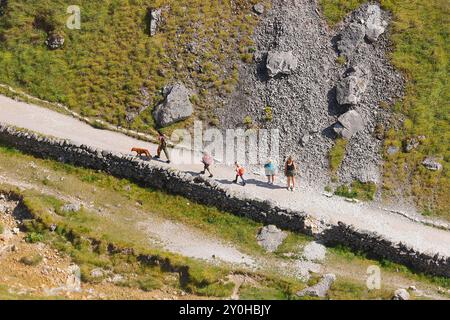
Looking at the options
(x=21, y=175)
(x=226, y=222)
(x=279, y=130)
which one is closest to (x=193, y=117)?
(x=279, y=130)

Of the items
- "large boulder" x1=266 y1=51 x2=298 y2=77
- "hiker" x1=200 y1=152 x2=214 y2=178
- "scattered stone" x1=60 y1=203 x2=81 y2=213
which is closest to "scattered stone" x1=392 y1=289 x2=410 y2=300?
"hiker" x1=200 y1=152 x2=214 y2=178

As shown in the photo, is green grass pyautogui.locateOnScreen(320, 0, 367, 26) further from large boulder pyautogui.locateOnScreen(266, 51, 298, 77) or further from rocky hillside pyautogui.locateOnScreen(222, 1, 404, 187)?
large boulder pyautogui.locateOnScreen(266, 51, 298, 77)

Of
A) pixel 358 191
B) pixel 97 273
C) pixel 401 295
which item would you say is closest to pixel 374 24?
pixel 358 191

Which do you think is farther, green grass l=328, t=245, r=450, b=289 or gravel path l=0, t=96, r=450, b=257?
gravel path l=0, t=96, r=450, b=257

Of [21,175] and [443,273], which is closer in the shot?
[443,273]

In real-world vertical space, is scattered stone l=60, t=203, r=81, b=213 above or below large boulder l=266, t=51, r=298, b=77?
below

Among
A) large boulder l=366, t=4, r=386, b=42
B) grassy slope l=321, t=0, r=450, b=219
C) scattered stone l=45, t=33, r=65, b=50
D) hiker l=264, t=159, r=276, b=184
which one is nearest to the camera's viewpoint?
hiker l=264, t=159, r=276, b=184
